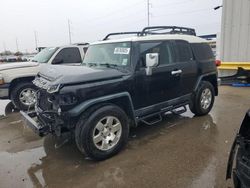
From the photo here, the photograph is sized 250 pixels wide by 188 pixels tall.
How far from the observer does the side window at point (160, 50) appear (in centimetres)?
431

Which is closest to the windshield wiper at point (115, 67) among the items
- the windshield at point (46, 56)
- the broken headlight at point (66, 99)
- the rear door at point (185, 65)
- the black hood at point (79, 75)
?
the black hood at point (79, 75)

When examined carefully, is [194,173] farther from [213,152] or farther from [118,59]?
[118,59]

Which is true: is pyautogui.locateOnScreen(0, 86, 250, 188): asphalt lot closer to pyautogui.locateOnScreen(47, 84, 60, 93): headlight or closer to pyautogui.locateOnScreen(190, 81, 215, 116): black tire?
pyautogui.locateOnScreen(190, 81, 215, 116): black tire

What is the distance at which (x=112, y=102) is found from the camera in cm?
396

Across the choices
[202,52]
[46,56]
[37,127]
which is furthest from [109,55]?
[46,56]

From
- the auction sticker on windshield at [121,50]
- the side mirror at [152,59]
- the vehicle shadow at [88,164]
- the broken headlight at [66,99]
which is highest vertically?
the auction sticker on windshield at [121,50]

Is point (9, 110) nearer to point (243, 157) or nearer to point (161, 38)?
point (161, 38)

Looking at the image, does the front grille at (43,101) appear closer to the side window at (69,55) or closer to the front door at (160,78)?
the front door at (160,78)

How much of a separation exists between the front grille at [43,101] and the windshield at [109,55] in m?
1.16

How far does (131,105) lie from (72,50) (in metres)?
4.63

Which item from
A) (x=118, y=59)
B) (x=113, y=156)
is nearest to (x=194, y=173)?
(x=113, y=156)

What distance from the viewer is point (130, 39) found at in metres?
4.32

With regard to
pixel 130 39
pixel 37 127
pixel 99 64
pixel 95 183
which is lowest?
pixel 95 183

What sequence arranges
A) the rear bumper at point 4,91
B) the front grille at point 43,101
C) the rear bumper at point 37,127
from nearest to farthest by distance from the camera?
1. the rear bumper at point 37,127
2. the front grille at point 43,101
3. the rear bumper at point 4,91
